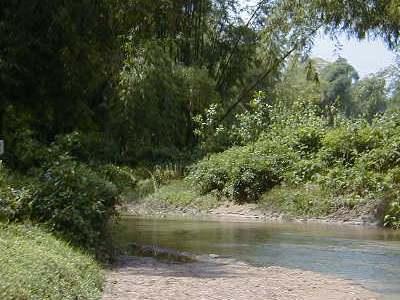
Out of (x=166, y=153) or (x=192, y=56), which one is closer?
(x=166, y=153)

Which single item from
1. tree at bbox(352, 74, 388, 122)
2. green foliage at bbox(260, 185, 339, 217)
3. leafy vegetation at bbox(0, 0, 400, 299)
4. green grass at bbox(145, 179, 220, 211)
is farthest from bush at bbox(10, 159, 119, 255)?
tree at bbox(352, 74, 388, 122)

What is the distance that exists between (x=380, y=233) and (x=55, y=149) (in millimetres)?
8870

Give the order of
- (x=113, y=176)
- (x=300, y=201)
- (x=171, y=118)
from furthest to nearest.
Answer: (x=171, y=118) < (x=300, y=201) < (x=113, y=176)

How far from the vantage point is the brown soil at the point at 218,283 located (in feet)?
27.4

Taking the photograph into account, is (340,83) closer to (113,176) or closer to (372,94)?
(372,94)

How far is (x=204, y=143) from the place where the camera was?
30828mm

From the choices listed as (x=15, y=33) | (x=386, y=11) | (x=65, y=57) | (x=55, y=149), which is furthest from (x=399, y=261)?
(x=386, y=11)

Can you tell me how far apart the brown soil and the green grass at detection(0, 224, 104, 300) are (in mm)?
376

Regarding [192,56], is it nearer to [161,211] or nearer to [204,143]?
[204,143]

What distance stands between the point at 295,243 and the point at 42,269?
8510mm

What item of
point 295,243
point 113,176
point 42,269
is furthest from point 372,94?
point 42,269

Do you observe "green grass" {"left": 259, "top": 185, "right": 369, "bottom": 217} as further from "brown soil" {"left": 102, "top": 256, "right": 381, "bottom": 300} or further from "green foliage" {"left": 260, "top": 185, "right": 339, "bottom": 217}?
"brown soil" {"left": 102, "top": 256, "right": 381, "bottom": 300}

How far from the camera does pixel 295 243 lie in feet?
48.5

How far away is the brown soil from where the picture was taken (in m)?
8.34
